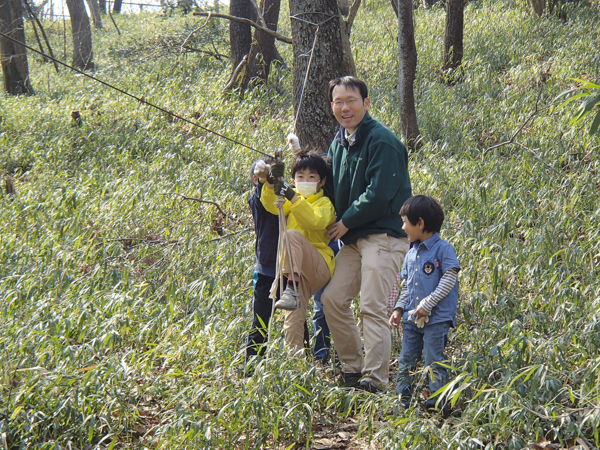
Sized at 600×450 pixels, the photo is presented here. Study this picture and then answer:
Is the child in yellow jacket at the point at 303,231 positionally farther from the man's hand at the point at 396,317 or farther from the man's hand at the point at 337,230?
the man's hand at the point at 396,317

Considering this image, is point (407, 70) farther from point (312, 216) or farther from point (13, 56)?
point (13, 56)

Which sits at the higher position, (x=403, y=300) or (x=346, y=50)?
(x=346, y=50)

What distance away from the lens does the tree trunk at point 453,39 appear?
9.48m

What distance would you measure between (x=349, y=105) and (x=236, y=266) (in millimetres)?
1881

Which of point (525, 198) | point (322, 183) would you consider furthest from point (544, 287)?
point (322, 183)

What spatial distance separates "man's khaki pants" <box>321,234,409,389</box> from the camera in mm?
3207

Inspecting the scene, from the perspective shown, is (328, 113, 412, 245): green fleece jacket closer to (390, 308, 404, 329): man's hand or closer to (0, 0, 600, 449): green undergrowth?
(390, 308, 404, 329): man's hand

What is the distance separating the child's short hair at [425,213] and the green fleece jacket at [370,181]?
158 mm

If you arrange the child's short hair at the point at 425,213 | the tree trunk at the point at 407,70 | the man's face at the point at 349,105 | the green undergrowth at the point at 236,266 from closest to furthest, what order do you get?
the green undergrowth at the point at 236,266, the child's short hair at the point at 425,213, the man's face at the point at 349,105, the tree trunk at the point at 407,70

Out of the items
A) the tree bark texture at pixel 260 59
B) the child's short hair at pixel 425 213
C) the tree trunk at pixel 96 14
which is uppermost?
the tree trunk at pixel 96 14

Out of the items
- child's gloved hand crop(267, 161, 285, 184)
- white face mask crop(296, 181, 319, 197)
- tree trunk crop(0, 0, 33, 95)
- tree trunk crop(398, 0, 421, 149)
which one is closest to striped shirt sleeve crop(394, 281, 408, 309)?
white face mask crop(296, 181, 319, 197)

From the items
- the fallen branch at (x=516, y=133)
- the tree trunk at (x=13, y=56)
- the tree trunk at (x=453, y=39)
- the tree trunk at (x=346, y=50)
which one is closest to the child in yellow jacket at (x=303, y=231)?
the tree trunk at (x=346, y=50)

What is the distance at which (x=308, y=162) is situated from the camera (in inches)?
135

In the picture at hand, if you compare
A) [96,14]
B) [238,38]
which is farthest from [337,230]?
[96,14]
